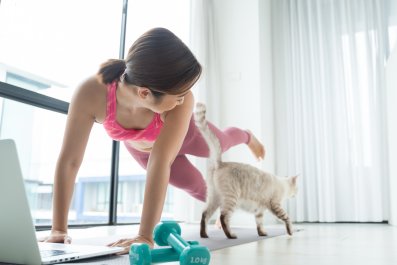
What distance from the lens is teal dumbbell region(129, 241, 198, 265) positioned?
679 millimetres

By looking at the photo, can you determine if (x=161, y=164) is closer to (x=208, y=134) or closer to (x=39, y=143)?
(x=208, y=134)

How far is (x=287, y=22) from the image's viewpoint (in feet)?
12.5

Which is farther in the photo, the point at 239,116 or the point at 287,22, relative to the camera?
the point at 287,22

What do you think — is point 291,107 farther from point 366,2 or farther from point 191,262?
point 191,262

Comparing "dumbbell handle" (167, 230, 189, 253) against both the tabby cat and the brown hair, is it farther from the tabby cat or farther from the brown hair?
the tabby cat

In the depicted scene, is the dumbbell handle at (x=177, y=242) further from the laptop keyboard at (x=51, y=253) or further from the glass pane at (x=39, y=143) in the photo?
the glass pane at (x=39, y=143)

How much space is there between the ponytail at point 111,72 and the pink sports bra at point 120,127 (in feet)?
0.07

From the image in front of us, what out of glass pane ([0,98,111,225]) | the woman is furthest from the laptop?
glass pane ([0,98,111,225])

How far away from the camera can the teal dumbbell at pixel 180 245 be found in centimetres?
62

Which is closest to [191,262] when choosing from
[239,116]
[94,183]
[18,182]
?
[18,182]

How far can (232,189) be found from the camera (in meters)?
1.67

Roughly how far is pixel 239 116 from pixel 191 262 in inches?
117

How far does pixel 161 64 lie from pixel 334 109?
2.75 m

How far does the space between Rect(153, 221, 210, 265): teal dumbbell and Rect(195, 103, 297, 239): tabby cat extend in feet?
2.82
